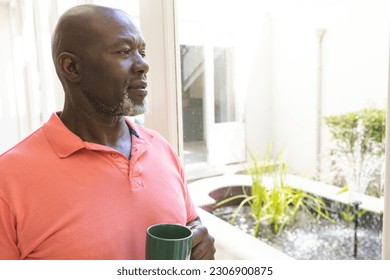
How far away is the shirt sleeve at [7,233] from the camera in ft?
2.70

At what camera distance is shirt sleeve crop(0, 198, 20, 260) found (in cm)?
82

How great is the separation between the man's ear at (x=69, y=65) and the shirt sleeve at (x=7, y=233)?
385 mm

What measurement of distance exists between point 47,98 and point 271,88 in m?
4.63

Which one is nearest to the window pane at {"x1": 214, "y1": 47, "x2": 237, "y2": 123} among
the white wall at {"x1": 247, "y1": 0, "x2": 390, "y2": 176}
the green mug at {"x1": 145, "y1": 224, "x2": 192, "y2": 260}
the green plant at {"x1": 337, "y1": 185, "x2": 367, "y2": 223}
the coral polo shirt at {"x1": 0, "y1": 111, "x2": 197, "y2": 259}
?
the coral polo shirt at {"x1": 0, "y1": 111, "x2": 197, "y2": 259}

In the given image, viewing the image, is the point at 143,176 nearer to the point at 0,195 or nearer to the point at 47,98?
the point at 0,195

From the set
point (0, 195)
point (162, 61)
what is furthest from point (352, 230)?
point (0, 195)

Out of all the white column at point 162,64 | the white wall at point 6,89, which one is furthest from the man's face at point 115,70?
the white wall at point 6,89

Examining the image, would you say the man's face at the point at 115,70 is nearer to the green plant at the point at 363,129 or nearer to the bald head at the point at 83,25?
the bald head at the point at 83,25

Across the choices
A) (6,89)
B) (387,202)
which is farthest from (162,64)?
(6,89)

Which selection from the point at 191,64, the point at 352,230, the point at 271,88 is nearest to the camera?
the point at 191,64

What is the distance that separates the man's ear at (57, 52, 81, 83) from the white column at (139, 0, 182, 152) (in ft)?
1.71

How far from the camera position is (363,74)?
16.8ft

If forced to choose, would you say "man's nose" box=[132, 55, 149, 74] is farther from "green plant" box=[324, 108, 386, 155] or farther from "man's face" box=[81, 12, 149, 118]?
"green plant" box=[324, 108, 386, 155]

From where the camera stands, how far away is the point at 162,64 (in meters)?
1.53
